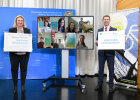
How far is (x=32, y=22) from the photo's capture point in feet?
13.5

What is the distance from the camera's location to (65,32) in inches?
139

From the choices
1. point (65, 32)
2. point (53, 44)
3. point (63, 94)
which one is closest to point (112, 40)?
point (65, 32)

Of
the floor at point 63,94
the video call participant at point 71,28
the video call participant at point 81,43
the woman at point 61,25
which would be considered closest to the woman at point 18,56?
the floor at point 63,94

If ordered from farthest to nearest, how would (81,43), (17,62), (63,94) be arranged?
(81,43) → (63,94) → (17,62)

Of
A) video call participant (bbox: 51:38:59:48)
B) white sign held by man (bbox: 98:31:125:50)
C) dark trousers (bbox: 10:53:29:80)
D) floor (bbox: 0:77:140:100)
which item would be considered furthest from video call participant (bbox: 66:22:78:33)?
floor (bbox: 0:77:140:100)

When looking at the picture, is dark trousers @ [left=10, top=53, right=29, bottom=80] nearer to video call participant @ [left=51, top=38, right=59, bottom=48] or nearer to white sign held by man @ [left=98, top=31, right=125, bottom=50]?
video call participant @ [left=51, top=38, right=59, bottom=48]

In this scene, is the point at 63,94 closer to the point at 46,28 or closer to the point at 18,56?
the point at 18,56

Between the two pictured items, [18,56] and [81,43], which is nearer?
[18,56]

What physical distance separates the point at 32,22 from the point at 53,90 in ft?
6.39

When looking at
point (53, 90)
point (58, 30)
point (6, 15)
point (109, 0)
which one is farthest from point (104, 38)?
point (6, 15)

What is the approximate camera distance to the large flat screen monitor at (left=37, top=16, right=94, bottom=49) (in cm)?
349

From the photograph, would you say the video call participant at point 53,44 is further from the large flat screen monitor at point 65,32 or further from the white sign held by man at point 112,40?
the white sign held by man at point 112,40

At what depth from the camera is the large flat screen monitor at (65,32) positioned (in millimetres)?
3494

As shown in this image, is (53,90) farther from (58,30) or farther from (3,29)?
(3,29)
